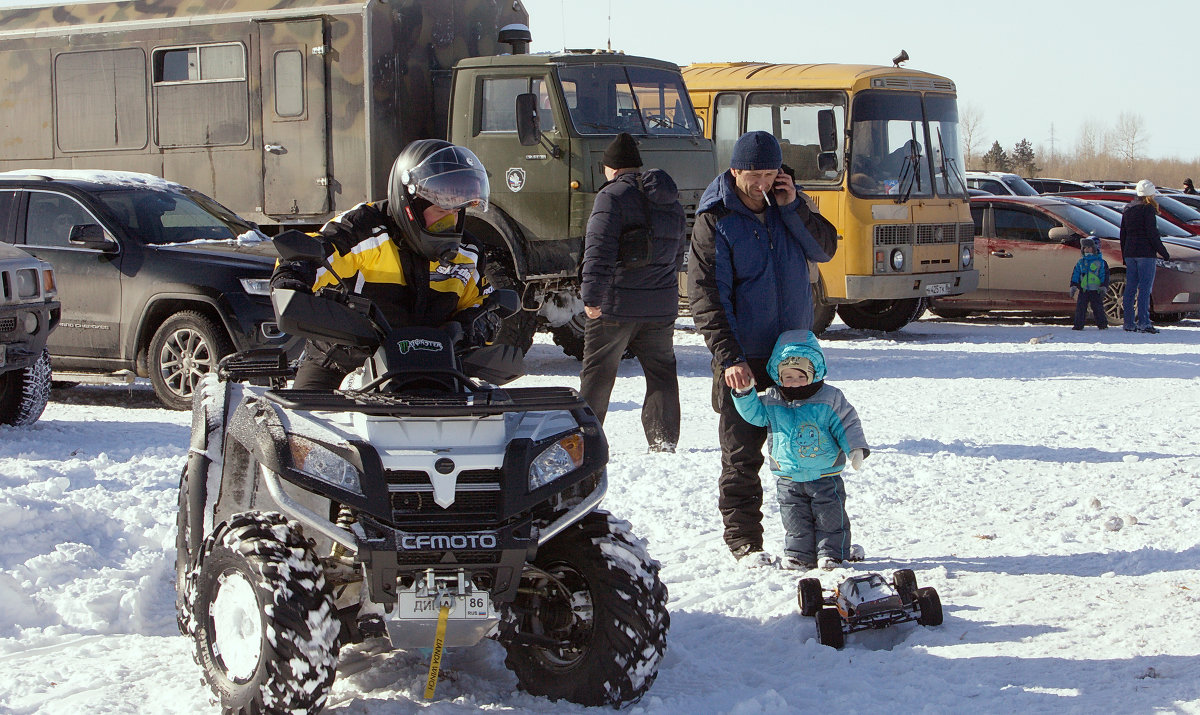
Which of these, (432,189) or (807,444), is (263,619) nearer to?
(432,189)

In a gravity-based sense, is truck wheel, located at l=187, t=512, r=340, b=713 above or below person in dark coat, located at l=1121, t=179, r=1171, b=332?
below

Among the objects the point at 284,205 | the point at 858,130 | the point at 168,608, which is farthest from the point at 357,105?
the point at 168,608

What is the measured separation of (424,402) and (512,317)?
7358mm

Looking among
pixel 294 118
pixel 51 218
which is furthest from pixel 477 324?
pixel 294 118

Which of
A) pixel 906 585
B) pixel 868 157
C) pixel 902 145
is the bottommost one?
pixel 906 585

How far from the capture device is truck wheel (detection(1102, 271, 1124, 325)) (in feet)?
52.2

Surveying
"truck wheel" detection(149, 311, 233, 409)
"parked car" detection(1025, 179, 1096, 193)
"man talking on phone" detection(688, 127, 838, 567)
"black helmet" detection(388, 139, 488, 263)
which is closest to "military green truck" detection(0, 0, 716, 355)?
"truck wheel" detection(149, 311, 233, 409)

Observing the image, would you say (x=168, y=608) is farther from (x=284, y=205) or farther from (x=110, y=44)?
(x=110, y=44)

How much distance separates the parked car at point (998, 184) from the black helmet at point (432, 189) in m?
21.1

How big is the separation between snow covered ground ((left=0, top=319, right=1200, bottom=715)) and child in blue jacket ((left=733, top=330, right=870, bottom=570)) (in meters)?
0.19

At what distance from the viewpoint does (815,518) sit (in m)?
5.25

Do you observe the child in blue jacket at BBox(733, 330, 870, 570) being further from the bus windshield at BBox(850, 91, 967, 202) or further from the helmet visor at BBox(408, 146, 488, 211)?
the bus windshield at BBox(850, 91, 967, 202)

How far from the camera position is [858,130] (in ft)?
44.7

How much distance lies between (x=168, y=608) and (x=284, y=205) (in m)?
7.05
